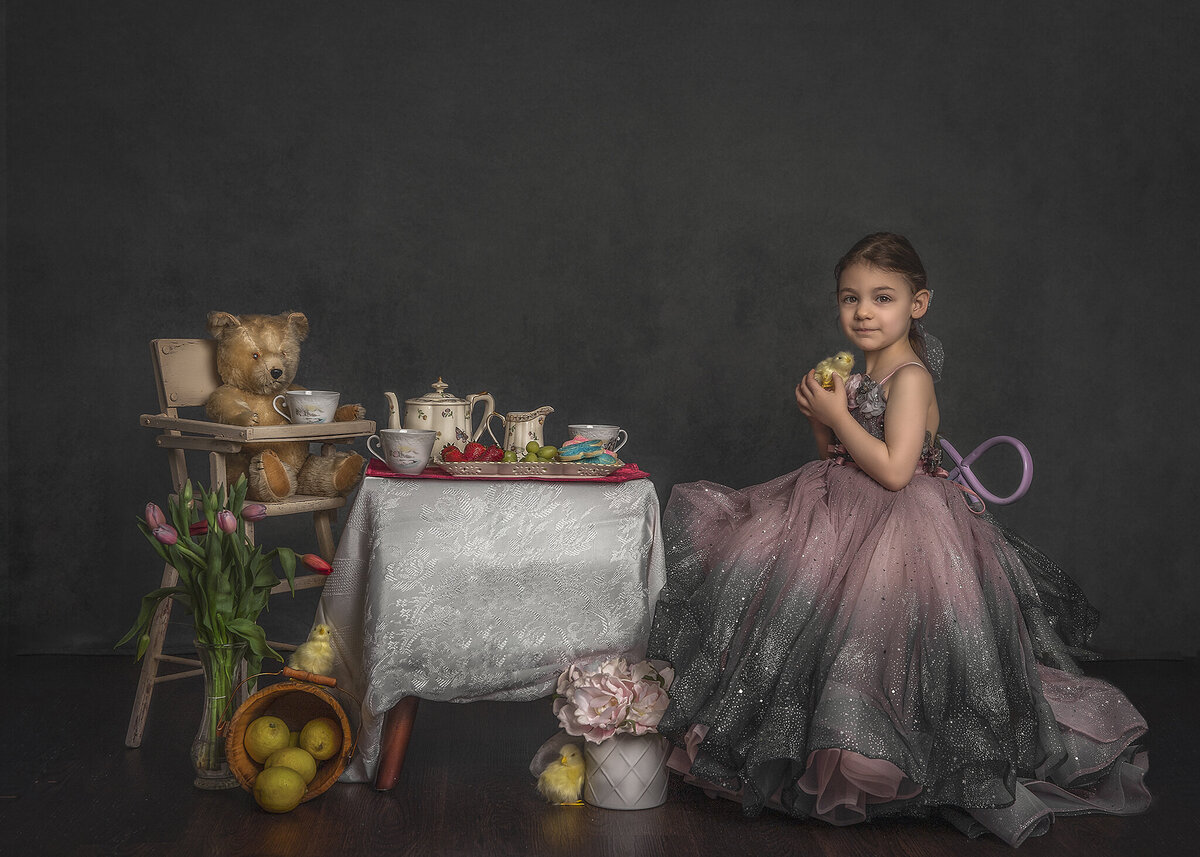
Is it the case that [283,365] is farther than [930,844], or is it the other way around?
[283,365]

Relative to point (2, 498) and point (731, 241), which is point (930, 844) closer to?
point (731, 241)

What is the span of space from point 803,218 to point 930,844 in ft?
7.71

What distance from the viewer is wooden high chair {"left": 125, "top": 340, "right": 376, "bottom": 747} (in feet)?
9.68

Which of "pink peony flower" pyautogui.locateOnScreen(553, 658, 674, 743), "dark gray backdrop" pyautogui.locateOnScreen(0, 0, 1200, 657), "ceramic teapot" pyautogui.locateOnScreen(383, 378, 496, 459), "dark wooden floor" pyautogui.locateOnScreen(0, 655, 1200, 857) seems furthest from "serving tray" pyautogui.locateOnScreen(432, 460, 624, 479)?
"dark gray backdrop" pyautogui.locateOnScreen(0, 0, 1200, 657)

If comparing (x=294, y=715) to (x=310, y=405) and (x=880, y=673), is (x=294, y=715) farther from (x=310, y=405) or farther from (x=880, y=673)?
(x=880, y=673)

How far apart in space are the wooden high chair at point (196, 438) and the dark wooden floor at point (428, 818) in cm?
20

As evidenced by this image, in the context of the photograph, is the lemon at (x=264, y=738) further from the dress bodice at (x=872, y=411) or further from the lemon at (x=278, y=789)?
the dress bodice at (x=872, y=411)

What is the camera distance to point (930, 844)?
7.93ft

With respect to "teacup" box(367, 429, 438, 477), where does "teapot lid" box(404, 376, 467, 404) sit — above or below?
above

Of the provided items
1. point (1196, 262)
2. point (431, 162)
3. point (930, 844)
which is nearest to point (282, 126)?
point (431, 162)

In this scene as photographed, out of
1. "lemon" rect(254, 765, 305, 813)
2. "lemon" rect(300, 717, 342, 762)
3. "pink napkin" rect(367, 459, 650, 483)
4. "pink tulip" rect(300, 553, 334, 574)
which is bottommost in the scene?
"lemon" rect(254, 765, 305, 813)

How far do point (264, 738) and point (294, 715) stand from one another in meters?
0.15

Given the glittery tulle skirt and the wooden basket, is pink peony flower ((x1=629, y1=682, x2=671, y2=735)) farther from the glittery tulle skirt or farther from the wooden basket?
the wooden basket

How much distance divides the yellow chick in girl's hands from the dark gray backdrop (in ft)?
4.07
